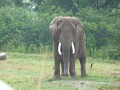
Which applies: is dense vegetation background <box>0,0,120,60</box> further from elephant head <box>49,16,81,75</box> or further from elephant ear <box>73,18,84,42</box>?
elephant head <box>49,16,81,75</box>

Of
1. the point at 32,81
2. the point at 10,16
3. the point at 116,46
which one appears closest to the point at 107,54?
the point at 116,46

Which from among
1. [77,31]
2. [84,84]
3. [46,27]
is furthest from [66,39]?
[46,27]

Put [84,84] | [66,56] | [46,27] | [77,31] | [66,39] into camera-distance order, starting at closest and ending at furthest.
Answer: [84,84]
[66,39]
[66,56]
[77,31]
[46,27]

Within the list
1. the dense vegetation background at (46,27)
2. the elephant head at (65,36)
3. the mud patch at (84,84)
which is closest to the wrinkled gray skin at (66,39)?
the elephant head at (65,36)

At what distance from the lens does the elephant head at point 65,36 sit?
39.0 ft

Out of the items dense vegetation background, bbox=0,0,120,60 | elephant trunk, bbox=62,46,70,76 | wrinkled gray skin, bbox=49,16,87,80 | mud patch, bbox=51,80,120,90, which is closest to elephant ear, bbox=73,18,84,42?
wrinkled gray skin, bbox=49,16,87,80

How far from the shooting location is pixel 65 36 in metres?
11.9

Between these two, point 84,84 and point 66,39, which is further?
point 66,39

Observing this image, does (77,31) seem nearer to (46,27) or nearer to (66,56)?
(66,56)

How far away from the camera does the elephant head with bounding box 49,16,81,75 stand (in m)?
11.9

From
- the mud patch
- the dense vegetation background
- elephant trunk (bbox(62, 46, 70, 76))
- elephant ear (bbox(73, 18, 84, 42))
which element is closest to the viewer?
the mud patch

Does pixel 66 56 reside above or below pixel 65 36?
below

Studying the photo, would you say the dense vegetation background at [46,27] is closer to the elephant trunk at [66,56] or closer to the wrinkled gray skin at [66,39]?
the wrinkled gray skin at [66,39]

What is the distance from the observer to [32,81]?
1167cm
